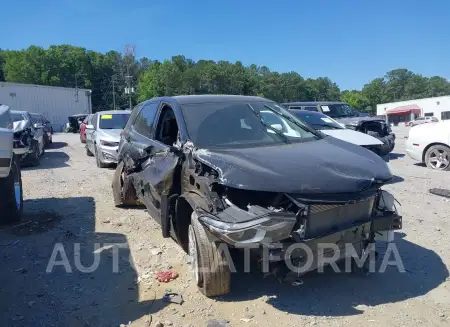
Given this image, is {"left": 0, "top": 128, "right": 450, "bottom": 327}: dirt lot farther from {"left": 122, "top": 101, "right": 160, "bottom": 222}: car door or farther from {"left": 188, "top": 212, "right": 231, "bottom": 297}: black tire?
{"left": 122, "top": 101, "right": 160, "bottom": 222}: car door

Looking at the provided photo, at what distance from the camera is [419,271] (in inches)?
159

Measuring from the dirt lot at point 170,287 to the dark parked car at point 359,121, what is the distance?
6.13 m

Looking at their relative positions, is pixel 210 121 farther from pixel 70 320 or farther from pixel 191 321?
pixel 70 320

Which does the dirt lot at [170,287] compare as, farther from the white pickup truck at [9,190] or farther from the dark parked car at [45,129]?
the dark parked car at [45,129]

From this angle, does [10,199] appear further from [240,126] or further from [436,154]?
[436,154]

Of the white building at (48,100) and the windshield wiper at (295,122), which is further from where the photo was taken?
the white building at (48,100)

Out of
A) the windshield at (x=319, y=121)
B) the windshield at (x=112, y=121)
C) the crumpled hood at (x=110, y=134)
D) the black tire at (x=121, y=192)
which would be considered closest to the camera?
the black tire at (x=121, y=192)

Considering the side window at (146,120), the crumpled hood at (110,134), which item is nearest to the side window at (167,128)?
the side window at (146,120)

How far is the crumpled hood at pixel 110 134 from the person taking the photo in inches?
406

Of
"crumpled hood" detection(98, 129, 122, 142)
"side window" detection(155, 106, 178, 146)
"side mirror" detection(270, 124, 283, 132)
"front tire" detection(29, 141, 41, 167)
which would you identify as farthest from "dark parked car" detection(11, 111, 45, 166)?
"side mirror" detection(270, 124, 283, 132)

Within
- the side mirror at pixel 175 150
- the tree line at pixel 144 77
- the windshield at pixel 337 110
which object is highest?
the tree line at pixel 144 77

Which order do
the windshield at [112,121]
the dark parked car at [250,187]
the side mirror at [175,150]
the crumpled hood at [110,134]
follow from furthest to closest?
the windshield at [112,121]
the crumpled hood at [110,134]
the side mirror at [175,150]
the dark parked car at [250,187]

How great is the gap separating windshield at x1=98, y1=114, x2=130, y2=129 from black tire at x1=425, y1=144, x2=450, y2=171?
820 centimetres

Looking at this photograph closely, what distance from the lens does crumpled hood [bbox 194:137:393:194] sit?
10.2 ft
